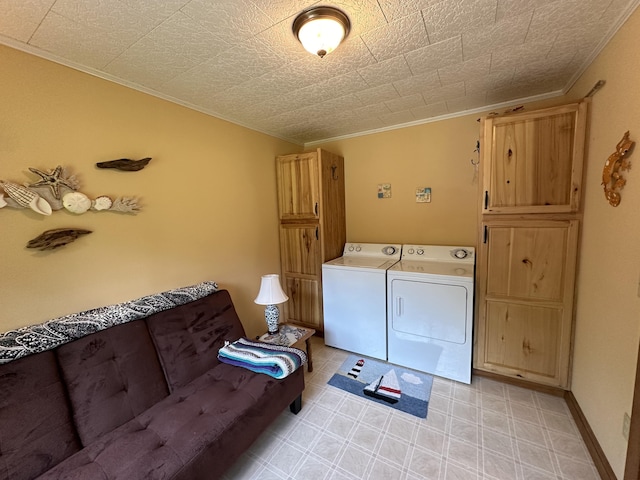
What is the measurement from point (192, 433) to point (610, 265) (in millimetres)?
2411

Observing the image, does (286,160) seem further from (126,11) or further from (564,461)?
(564,461)

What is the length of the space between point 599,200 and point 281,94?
2.29m

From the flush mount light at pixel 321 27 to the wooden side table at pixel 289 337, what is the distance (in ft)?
6.67

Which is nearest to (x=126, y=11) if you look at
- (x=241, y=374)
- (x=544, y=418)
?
(x=241, y=374)

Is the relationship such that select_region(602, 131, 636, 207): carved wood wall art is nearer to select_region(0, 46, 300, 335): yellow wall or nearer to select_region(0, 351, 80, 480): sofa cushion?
select_region(0, 46, 300, 335): yellow wall

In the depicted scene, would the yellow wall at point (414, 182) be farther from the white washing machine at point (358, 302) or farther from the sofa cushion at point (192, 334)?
the sofa cushion at point (192, 334)

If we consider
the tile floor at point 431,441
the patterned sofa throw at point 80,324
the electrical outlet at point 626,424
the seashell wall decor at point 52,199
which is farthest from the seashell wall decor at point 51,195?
the electrical outlet at point 626,424

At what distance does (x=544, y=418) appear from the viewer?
5.88 feet

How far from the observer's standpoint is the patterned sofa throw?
127 centimetres

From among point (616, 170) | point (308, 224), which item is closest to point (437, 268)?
point (616, 170)

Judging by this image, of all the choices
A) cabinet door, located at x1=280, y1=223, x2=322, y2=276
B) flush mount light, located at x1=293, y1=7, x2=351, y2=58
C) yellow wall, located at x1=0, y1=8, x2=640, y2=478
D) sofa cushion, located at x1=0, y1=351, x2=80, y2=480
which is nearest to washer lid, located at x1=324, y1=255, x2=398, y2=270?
cabinet door, located at x1=280, y1=223, x2=322, y2=276

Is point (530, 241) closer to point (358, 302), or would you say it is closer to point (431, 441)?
point (358, 302)

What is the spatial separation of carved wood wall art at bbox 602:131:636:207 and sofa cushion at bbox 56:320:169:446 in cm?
283

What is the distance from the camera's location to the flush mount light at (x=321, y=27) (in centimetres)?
122
